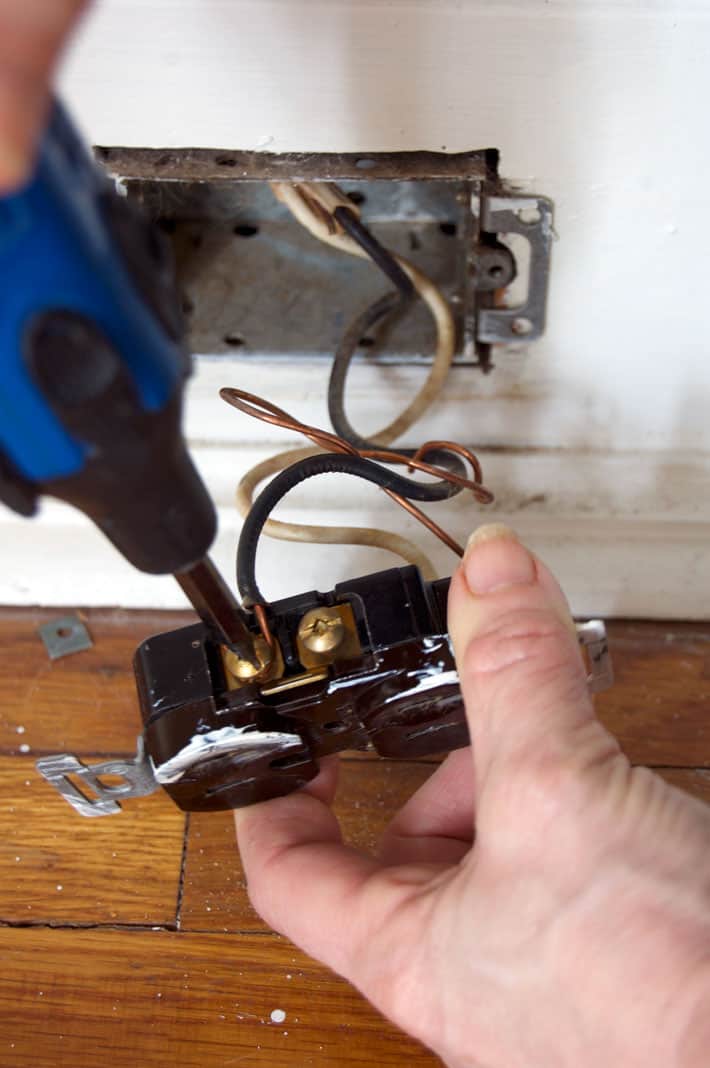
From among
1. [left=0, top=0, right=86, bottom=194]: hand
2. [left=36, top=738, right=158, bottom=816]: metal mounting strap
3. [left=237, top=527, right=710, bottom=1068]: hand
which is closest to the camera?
Result: [left=0, top=0, right=86, bottom=194]: hand

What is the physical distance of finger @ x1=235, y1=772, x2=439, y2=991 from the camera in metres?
0.41

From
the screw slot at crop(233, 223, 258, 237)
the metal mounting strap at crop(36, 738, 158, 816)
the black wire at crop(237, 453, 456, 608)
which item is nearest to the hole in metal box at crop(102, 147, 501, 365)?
the screw slot at crop(233, 223, 258, 237)

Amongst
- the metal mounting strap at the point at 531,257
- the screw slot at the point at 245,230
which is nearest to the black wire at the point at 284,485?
the metal mounting strap at the point at 531,257

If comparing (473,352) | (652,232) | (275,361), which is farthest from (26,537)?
(652,232)

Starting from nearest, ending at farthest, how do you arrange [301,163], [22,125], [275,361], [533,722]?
[22,125] < [533,722] < [301,163] < [275,361]

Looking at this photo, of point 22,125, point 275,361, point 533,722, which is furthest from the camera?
point 275,361

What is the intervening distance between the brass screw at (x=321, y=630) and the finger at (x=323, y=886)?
0.10m

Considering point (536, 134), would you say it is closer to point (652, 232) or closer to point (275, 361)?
point (652, 232)

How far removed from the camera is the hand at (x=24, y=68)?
189 mm

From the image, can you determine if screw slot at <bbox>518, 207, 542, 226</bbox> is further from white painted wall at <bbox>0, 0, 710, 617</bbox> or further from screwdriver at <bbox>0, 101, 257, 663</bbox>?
screwdriver at <bbox>0, 101, 257, 663</bbox>

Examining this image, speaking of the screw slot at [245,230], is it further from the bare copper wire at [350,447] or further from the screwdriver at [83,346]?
the screwdriver at [83,346]

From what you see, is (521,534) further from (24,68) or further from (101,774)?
(24,68)

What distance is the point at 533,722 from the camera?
14.3 inches

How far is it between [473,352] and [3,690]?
1.20ft
